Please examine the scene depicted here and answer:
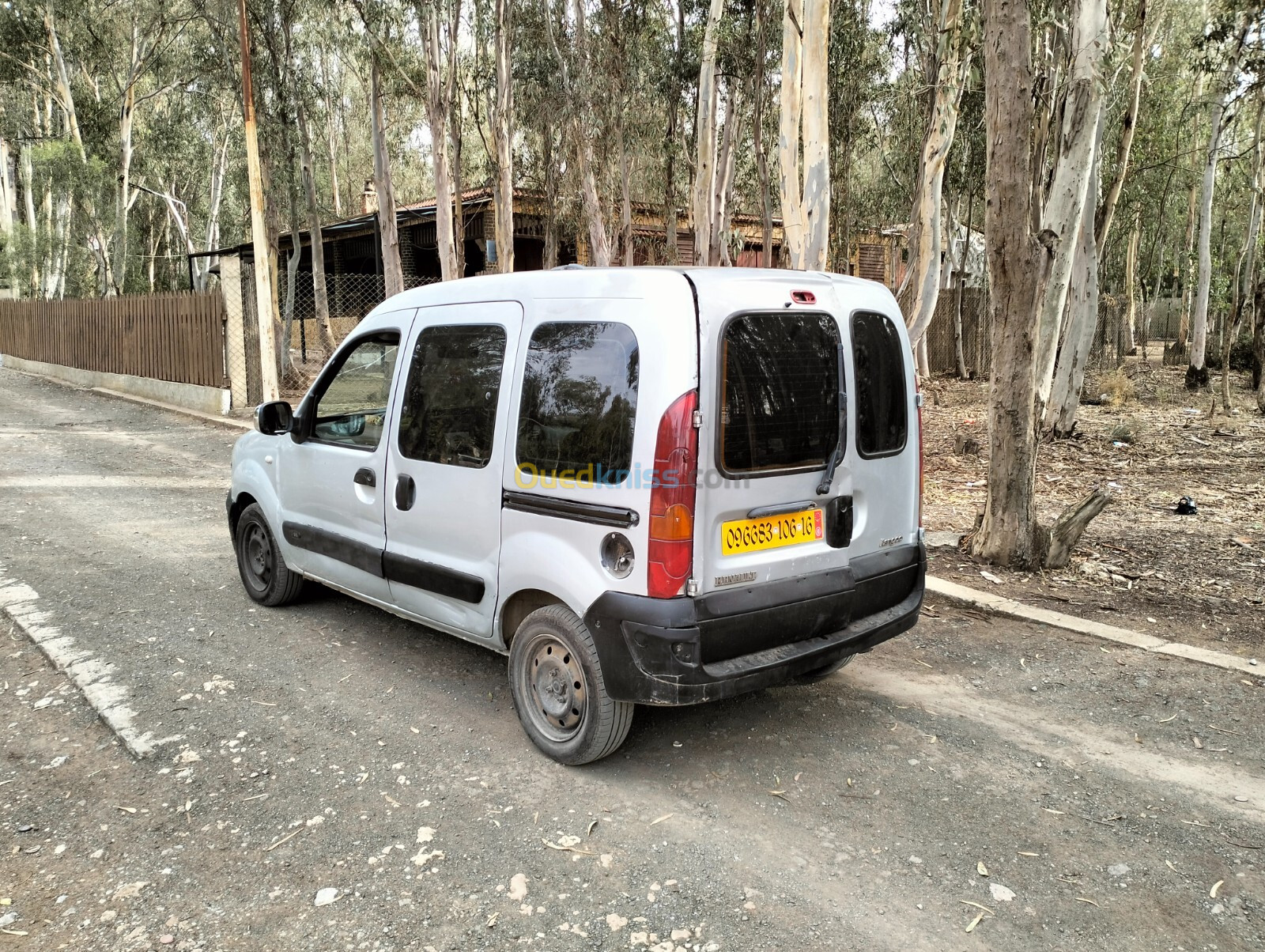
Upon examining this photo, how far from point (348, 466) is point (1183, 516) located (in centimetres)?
686

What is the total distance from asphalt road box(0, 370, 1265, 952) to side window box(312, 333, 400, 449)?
1160 mm

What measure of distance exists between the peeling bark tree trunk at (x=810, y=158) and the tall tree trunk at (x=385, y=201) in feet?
31.8

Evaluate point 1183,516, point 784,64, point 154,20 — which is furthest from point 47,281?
point 1183,516

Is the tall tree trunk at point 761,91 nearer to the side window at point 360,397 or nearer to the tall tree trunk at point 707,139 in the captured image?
the tall tree trunk at point 707,139

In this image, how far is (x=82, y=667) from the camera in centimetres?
468

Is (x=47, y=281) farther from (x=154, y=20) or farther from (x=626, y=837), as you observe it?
(x=626, y=837)

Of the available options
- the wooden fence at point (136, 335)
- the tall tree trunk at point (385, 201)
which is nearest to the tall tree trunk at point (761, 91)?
the tall tree trunk at point (385, 201)

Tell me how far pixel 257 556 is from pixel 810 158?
7.03m

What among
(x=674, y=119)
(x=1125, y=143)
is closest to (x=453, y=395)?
(x=1125, y=143)

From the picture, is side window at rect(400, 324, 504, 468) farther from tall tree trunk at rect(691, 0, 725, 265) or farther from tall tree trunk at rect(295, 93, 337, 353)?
tall tree trunk at rect(295, 93, 337, 353)

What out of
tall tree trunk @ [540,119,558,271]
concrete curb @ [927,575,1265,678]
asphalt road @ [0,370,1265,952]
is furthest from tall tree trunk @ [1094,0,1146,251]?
tall tree trunk @ [540,119,558,271]

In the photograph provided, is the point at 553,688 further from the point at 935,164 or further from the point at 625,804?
the point at 935,164

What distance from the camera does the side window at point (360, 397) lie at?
4.68m

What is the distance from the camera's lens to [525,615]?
3.93m
